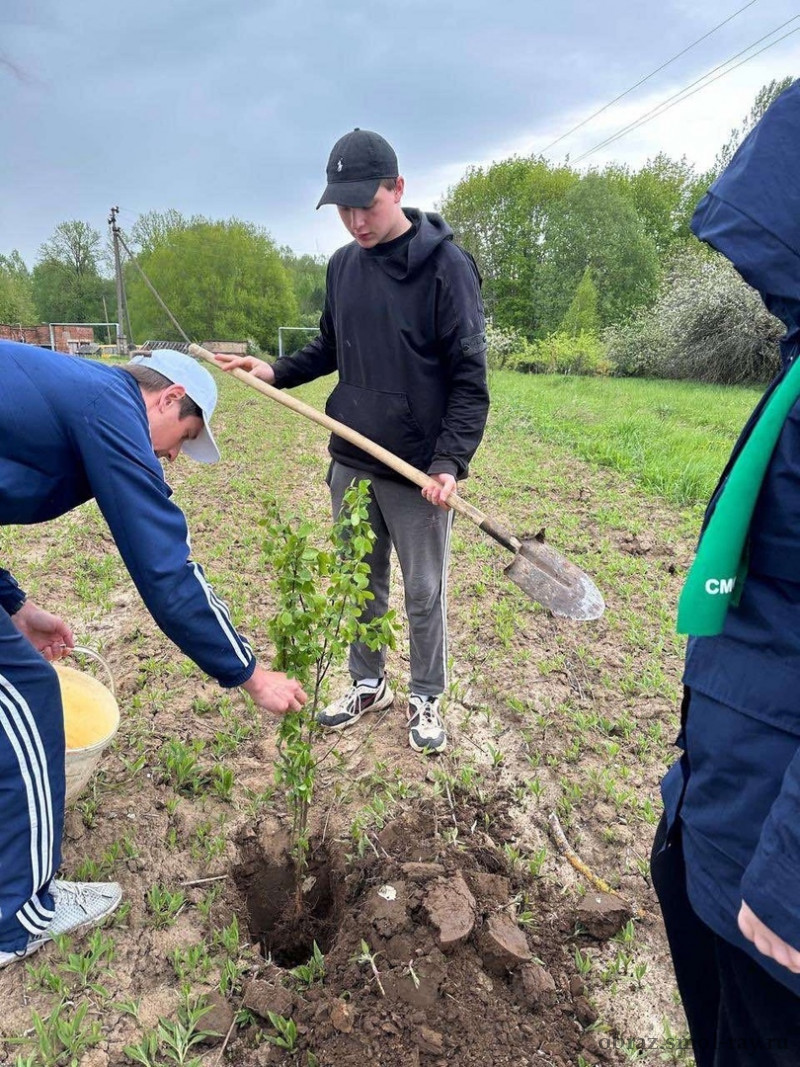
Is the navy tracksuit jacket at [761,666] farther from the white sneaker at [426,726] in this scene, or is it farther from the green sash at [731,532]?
the white sneaker at [426,726]

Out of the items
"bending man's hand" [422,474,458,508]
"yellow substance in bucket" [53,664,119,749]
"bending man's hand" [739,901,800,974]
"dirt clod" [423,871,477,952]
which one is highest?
"bending man's hand" [422,474,458,508]

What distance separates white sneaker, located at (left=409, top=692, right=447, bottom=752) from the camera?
323cm

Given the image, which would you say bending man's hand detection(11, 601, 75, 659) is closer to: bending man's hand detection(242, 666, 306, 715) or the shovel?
bending man's hand detection(242, 666, 306, 715)

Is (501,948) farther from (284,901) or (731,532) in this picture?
(731,532)

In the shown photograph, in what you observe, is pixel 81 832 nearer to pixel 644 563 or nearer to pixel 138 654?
pixel 138 654

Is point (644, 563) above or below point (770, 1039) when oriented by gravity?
below

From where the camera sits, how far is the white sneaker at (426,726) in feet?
10.6

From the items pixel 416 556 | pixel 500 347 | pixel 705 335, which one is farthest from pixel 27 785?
Answer: pixel 500 347

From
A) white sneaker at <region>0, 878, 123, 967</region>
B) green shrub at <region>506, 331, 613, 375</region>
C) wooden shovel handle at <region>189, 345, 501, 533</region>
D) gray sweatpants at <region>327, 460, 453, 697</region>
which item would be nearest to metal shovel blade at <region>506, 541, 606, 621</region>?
wooden shovel handle at <region>189, 345, 501, 533</region>

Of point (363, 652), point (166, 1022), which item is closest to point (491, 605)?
point (363, 652)

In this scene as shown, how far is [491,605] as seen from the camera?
4.92m

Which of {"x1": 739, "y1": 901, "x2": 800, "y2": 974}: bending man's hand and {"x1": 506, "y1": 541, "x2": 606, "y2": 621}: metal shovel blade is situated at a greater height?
{"x1": 739, "y1": 901, "x2": 800, "y2": 974}: bending man's hand

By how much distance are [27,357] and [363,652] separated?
199cm

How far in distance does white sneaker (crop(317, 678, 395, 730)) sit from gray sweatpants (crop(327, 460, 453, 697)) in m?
0.31
